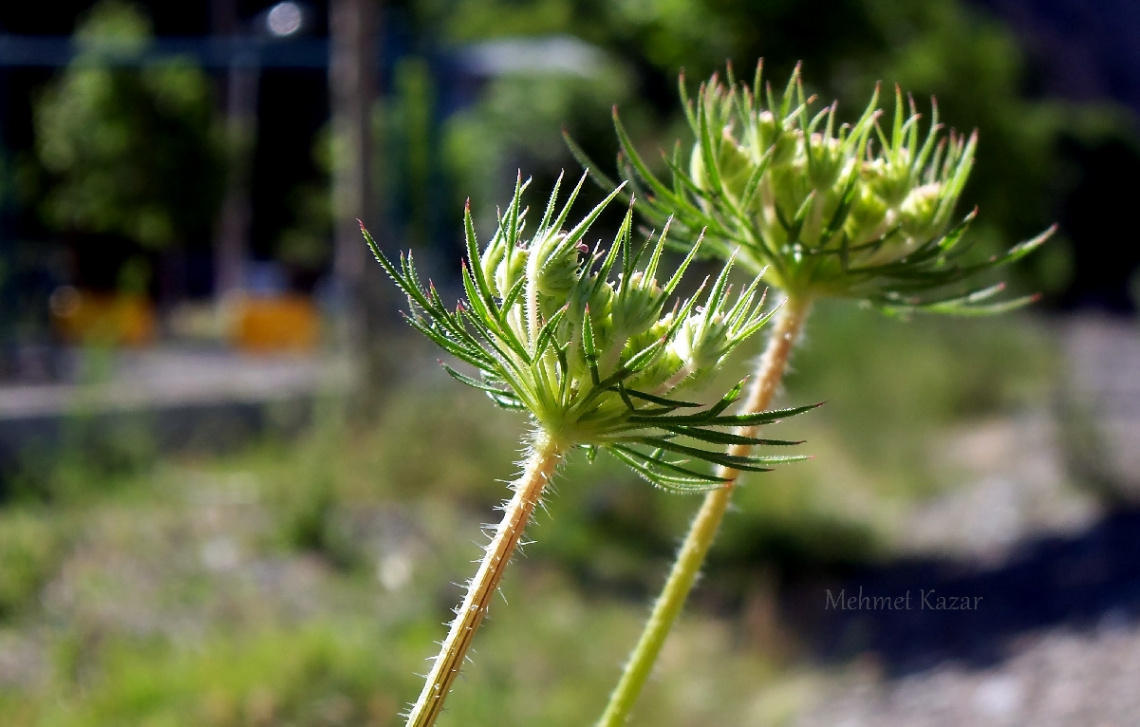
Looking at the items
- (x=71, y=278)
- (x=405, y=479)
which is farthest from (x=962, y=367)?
(x=71, y=278)

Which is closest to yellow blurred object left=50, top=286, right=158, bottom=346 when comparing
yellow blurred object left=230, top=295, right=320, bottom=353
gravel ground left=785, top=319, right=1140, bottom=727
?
yellow blurred object left=230, top=295, right=320, bottom=353

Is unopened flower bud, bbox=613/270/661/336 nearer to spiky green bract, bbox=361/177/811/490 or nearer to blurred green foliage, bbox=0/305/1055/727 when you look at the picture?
spiky green bract, bbox=361/177/811/490

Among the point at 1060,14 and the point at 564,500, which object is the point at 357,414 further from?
the point at 1060,14

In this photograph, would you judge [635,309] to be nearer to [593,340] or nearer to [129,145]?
[593,340]

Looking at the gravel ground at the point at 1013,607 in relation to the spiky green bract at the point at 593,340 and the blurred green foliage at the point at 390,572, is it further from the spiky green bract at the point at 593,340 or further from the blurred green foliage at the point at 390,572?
the spiky green bract at the point at 593,340

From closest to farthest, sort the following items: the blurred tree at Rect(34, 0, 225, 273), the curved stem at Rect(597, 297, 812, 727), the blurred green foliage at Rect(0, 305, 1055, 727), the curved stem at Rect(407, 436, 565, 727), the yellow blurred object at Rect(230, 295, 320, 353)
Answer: the curved stem at Rect(407, 436, 565, 727), the curved stem at Rect(597, 297, 812, 727), the blurred green foliage at Rect(0, 305, 1055, 727), the yellow blurred object at Rect(230, 295, 320, 353), the blurred tree at Rect(34, 0, 225, 273)
